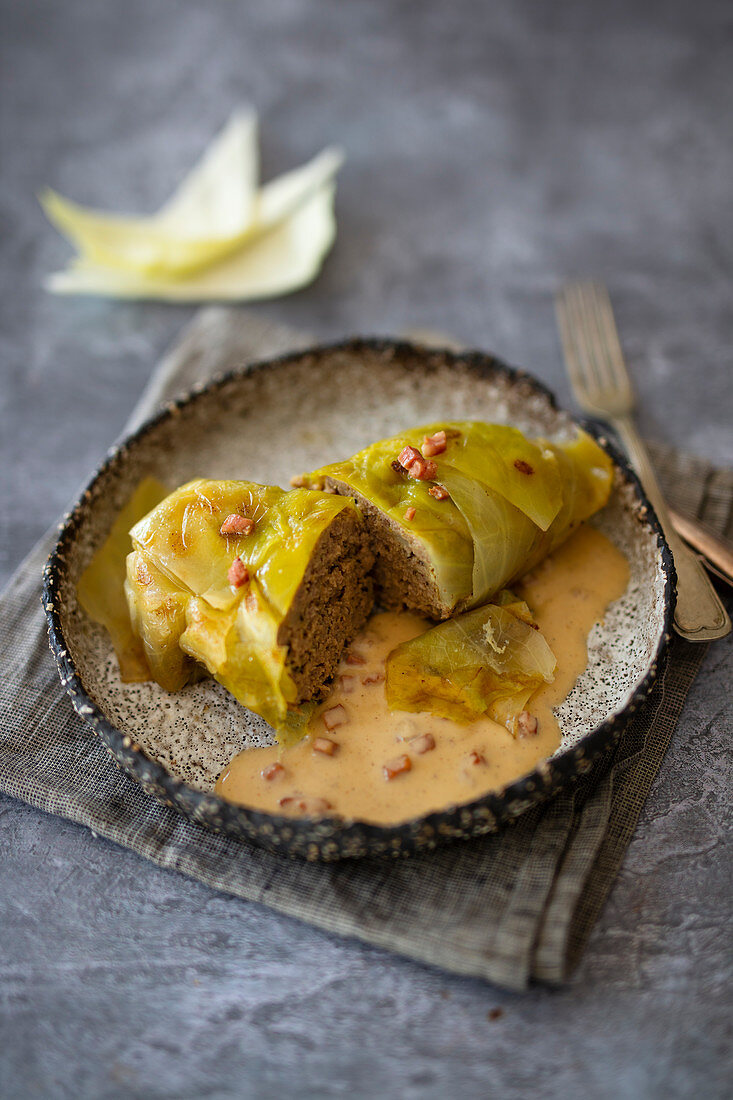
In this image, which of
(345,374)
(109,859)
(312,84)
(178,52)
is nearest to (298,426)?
(345,374)

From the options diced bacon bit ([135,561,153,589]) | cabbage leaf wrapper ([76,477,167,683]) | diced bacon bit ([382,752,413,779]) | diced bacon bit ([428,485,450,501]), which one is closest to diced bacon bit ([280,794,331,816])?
diced bacon bit ([382,752,413,779])

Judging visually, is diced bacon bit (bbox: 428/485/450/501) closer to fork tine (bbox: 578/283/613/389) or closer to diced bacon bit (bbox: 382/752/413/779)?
diced bacon bit (bbox: 382/752/413/779)

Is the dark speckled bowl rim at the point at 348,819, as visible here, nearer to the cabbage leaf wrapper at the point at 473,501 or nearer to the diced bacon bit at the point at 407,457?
the cabbage leaf wrapper at the point at 473,501

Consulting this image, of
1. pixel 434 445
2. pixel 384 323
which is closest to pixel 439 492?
pixel 434 445

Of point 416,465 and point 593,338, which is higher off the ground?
point 416,465

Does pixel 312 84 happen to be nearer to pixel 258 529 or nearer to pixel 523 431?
pixel 523 431

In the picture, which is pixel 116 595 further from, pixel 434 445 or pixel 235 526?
pixel 434 445
